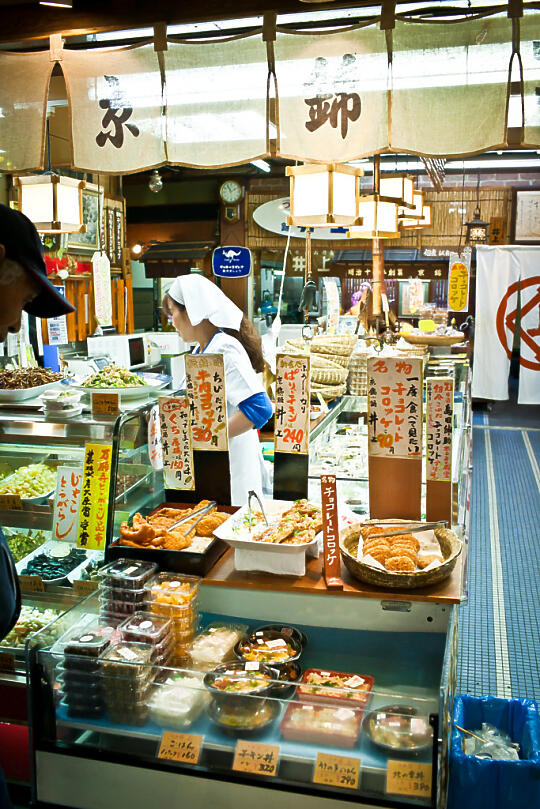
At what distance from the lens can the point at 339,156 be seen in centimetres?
460

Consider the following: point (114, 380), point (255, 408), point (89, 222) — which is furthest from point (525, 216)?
point (114, 380)

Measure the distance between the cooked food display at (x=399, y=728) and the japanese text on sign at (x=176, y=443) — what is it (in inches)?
62.3

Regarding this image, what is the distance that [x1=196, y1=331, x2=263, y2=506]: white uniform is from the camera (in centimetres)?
421

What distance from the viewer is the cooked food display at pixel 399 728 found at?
2.18 m

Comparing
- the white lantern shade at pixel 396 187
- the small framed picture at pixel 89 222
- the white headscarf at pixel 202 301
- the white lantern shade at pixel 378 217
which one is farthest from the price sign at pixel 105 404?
the small framed picture at pixel 89 222

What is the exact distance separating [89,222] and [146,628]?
10.5m

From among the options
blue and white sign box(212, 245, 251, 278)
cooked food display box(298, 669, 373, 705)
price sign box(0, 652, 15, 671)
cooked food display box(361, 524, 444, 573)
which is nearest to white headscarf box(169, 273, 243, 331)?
cooked food display box(361, 524, 444, 573)

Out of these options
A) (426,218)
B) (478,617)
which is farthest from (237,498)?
(426,218)

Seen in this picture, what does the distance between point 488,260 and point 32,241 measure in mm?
12826

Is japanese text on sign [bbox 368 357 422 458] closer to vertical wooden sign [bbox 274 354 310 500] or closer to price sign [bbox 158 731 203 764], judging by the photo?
vertical wooden sign [bbox 274 354 310 500]

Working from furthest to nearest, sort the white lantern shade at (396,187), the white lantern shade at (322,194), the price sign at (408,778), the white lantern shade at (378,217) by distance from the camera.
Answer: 1. the white lantern shade at (396,187)
2. the white lantern shade at (378,217)
3. the white lantern shade at (322,194)
4. the price sign at (408,778)

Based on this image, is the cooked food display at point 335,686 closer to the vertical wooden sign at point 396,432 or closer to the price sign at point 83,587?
the vertical wooden sign at point 396,432

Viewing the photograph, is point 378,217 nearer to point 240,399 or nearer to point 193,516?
point 240,399

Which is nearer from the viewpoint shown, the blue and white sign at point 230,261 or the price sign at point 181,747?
the price sign at point 181,747
